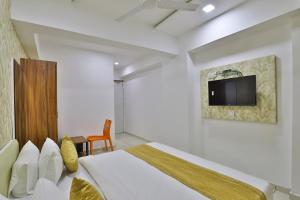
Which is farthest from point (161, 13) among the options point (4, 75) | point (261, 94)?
point (4, 75)

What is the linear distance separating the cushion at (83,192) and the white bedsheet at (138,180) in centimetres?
22

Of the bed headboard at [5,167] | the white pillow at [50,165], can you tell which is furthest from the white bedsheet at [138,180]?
the bed headboard at [5,167]

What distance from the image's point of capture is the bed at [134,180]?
4.28 feet

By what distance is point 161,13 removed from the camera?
277 centimetres

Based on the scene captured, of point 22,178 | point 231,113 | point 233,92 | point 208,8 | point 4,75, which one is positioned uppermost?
point 208,8

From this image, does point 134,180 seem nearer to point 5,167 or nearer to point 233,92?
point 5,167

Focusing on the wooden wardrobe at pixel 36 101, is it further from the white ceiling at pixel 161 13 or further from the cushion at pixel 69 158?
the white ceiling at pixel 161 13

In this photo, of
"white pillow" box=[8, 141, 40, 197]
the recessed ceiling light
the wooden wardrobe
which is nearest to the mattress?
"white pillow" box=[8, 141, 40, 197]

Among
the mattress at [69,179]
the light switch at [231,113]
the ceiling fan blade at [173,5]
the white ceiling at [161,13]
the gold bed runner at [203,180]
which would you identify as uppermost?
the white ceiling at [161,13]

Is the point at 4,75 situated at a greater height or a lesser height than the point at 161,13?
lesser

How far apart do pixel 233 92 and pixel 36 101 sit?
3247 millimetres

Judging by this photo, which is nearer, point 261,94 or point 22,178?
point 22,178

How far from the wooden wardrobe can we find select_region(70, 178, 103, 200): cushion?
1.88 metres

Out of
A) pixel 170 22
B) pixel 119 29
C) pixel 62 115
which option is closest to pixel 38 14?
pixel 119 29
